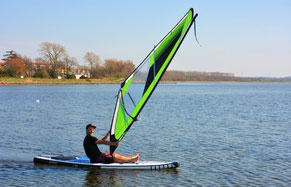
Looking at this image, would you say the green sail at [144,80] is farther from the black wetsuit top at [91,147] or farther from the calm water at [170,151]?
the calm water at [170,151]

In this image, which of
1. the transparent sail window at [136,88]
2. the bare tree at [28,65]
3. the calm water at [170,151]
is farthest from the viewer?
the bare tree at [28,65]

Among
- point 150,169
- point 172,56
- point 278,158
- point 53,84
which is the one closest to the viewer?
point 172,56

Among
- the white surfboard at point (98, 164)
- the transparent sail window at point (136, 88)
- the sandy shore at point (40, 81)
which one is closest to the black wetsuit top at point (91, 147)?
the white surfboard at point (98, 164)

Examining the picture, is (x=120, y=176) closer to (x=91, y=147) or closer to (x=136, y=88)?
(x=91, y=147)

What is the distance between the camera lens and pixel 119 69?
131250 mm

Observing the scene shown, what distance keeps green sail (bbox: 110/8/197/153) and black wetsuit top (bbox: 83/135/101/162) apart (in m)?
0.51

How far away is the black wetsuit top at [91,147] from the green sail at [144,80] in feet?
1.66

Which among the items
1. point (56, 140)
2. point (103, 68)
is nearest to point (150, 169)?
point (56, 140)

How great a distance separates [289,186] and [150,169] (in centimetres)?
351

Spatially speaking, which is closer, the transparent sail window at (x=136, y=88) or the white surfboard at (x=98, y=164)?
the transparent sail window at (x=136, y=88)

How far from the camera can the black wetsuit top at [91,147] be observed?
8570 mm

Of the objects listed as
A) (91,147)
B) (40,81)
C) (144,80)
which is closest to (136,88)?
(144,80)

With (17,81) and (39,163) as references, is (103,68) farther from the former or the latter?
(39,163)

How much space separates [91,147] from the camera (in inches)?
342
